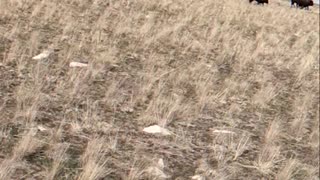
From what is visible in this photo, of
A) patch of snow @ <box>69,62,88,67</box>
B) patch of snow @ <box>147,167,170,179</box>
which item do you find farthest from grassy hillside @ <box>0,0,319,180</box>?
patch of snow @ <box>69,62,88,67</box>

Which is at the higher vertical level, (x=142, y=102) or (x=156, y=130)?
(x=142, y=102)

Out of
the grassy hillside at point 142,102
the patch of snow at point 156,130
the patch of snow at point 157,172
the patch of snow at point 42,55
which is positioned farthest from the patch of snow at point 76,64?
the patch of snow at point 157,172

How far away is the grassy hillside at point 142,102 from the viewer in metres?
4.84

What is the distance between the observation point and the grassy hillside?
A: 484 cm

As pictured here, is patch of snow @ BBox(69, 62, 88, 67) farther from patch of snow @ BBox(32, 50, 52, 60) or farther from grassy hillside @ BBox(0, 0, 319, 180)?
patch of snow @ BBox(32, 50, 52, 60)

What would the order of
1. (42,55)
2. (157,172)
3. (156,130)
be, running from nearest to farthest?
(157,172) < (156,130) < (42,55)

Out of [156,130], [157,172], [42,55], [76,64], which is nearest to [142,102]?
[156,130]

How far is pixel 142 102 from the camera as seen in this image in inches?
271

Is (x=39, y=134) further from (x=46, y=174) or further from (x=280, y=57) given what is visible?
(x=280, y=57)

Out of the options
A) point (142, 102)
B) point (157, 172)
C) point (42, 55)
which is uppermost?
point (42, 55)

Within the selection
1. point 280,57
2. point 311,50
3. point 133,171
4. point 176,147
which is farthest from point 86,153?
point 311,50

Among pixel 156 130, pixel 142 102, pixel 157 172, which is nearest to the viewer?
pixel 157 172

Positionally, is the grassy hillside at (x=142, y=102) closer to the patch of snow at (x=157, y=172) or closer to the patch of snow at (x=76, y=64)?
the patch of snow at (x=157, y=172)

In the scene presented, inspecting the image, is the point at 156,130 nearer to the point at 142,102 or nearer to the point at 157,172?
the point at 142,102
